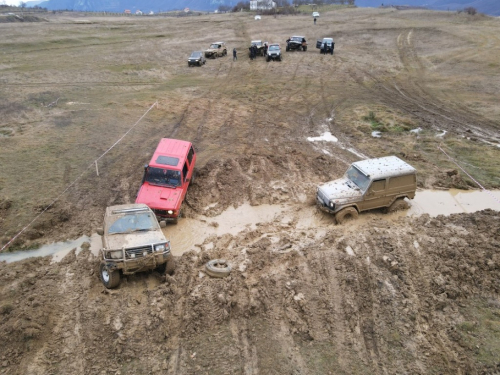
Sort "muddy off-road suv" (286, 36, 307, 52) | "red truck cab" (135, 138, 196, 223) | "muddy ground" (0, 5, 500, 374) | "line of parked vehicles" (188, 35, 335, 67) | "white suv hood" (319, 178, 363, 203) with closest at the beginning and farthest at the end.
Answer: "muddy ground" (0, 5, 500, 374) → "red truck cab" (135, 138, 196, 223) → "white suv hood" (319, 178, 363, 203) → "line of parked vehicles" (188, 35, 335, 67) → "muddy off-road suv" (286, 36, 307, 52)

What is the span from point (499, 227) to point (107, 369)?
11.5m

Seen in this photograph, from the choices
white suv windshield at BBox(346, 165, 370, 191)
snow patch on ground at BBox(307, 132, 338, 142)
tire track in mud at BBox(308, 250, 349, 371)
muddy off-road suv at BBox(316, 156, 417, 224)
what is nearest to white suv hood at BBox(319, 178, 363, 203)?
muddy off-road suv at BBox(316, 156, 417, 224)

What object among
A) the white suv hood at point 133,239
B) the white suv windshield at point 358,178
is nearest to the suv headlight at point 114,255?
the white suv hood at point 133,239

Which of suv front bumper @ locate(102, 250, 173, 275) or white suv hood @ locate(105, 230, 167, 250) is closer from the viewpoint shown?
suv front bumper @ locate(102, 250, 173, 275)

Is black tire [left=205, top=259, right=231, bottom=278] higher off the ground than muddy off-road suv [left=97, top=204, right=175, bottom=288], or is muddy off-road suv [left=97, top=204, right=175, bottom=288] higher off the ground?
muddy off-road suv [left=97, top=204, right=175, bottom=288]

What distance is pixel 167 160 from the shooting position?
43.0 feet

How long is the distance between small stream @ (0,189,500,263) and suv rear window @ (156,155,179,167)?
1993 millimetres

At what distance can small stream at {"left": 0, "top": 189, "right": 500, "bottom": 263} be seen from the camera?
11.4 m

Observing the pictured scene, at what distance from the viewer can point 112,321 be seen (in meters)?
8.39

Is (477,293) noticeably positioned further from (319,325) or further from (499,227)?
(319,325)

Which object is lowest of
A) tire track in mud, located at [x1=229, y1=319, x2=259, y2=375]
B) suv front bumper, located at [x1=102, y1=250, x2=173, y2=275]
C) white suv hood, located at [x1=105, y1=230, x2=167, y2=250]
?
tire track in mud, located at [x1=229, y1=319, x2=259, y2=375]

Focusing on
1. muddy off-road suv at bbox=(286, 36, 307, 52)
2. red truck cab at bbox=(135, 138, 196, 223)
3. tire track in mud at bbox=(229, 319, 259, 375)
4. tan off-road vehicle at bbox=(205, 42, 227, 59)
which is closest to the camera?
tire track in mud at bbox=(229, 319, 259, 375)

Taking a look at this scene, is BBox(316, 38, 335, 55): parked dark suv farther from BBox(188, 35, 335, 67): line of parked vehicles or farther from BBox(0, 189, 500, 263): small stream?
BBox(0, 189, 500, 263): small stream

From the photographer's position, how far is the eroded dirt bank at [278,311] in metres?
7.58
